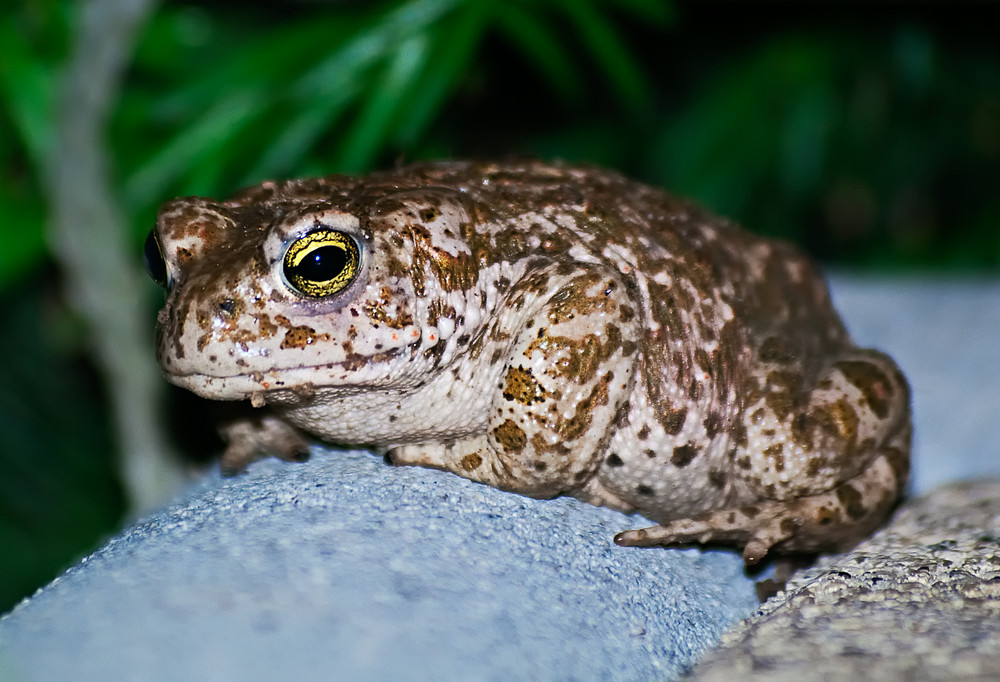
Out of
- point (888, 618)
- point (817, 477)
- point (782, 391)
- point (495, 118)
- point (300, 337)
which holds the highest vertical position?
point (495, 118)

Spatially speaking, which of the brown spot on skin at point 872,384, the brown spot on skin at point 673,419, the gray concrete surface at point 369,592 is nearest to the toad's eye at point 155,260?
the gray concrete surface at point 369,592

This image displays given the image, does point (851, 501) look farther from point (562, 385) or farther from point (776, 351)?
point (562, 385)

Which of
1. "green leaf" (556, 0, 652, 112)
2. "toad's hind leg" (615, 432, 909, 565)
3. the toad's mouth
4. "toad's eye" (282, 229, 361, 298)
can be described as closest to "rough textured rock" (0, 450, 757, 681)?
"toad's hind leg" (615, 432, 909, 565)

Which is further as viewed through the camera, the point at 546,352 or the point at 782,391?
the point at 782,391

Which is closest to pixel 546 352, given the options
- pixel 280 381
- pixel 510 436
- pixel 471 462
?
pixel 510 436

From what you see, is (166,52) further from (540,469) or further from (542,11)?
(540,469)

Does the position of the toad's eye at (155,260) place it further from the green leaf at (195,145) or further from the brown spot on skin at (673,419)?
the green leaf at (195,145)

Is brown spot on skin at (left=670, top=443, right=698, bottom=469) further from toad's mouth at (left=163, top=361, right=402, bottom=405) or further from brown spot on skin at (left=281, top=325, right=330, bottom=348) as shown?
brown spot on skin at (left=281, top=325, right=330, bottom=348)
